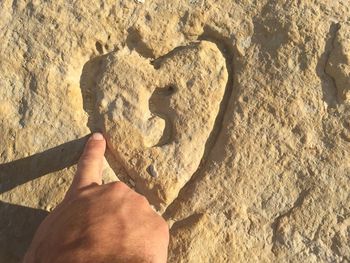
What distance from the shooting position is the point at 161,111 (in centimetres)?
184

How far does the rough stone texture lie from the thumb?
0.21 feet

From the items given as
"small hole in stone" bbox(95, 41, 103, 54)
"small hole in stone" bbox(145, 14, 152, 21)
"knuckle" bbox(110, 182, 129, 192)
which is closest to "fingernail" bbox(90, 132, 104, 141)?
"knuckle" bbox(110, 182, 129, 192)

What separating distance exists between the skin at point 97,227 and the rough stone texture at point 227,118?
4.2 inches

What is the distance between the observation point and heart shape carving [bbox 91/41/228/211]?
1785 mm

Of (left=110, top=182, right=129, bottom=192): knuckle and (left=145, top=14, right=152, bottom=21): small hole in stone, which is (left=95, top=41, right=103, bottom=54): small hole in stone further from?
(left=110, top=182, right=129, bottom=192): knuckle

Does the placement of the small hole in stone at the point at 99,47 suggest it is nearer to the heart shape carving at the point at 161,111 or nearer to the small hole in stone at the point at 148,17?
the heart shape carving at the point at 161,111

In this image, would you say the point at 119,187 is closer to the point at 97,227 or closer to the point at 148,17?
the point at 97,227

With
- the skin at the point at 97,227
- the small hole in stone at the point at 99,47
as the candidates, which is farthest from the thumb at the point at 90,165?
the small hole in stone at the point at 99,47

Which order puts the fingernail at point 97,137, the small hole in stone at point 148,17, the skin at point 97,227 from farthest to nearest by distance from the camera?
the small hole in stone at point 148,17 → the fingernail at point 97,137 → the skin at point 97,227

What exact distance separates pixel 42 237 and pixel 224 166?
56 centimetres

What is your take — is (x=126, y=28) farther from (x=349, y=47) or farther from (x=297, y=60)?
(x=349, y=47)

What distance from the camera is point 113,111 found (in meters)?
1.84

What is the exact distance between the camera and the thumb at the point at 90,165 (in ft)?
5.70

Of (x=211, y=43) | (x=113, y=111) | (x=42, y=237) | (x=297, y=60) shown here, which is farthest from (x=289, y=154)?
(x=42, y=237)
